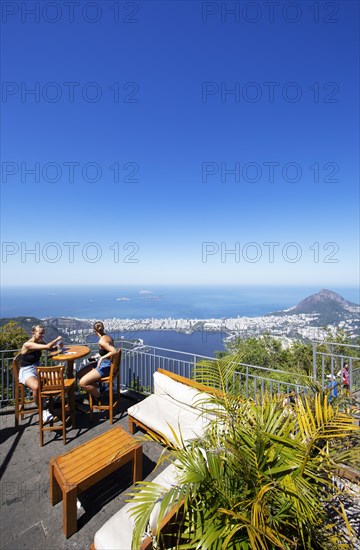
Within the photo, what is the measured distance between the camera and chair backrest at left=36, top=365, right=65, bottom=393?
3342 mm

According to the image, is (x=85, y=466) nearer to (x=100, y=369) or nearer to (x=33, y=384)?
(x=100, y=369)

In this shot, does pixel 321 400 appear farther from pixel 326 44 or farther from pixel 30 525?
pixel 326 44

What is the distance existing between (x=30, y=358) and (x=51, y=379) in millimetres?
790

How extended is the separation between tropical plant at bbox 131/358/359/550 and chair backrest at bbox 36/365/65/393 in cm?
223

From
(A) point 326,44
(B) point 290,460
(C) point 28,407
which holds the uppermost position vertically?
(A) point 326,44

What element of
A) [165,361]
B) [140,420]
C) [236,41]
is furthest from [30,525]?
[236,41]

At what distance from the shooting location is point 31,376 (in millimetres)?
3756

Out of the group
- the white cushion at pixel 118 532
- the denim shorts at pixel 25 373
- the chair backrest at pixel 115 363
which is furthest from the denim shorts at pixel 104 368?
the white cushion at pixel 118 532

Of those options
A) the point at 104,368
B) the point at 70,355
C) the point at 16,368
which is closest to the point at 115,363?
the point at 104,368

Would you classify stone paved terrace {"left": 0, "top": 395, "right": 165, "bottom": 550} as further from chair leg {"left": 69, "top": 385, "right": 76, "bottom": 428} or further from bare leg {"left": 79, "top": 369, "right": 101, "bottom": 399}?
bare leg {"left": 79, "top": 369, "right": 101, "bottom": 399}

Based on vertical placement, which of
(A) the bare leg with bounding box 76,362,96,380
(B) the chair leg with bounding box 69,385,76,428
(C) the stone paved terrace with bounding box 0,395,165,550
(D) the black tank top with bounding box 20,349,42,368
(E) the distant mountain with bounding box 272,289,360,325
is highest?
(D) the black tank top with bounding box 20,349,42,368

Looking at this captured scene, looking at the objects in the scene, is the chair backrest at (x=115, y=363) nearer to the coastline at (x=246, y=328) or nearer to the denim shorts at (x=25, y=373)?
the denim shorts at (x=25, y=373)

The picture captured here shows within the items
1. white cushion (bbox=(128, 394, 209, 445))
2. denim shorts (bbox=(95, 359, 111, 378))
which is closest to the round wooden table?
denim shorts (bbox=(95, 359, 111, 378))

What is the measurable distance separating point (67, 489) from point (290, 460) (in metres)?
1.91
